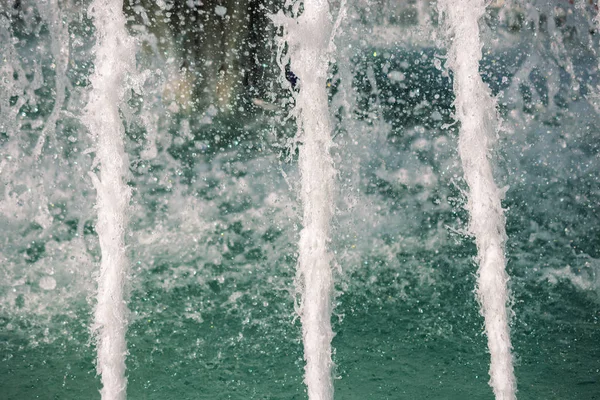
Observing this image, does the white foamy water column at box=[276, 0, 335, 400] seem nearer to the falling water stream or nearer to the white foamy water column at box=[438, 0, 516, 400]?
the falling water stream

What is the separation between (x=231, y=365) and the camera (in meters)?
2.77

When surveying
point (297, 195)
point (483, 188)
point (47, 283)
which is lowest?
point (47, 283)

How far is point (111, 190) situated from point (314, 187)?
0.83m

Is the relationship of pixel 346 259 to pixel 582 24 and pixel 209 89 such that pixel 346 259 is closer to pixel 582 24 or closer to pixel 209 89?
pixel 209 89

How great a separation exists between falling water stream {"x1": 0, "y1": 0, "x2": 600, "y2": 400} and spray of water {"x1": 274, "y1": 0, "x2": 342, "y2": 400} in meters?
0.01

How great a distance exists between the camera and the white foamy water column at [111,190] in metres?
2.38

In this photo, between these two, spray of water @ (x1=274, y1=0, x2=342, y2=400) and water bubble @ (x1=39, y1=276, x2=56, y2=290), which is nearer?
spray of water @ (x1=274, y1=0, x2=342, y2=400)

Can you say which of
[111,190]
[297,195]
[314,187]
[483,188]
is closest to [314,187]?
[314,187]

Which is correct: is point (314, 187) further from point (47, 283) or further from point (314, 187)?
point (47, 283)

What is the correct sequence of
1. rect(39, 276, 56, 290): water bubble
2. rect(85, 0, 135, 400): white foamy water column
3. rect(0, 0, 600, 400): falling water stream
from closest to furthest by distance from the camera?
rect(85, 0, 135, 400): white foamy water column → rect(0, 0, 600, 400): falling water stream → rect(39, 276, 56, 290): water bubble

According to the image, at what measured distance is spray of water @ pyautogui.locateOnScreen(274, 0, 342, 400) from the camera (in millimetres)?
2383

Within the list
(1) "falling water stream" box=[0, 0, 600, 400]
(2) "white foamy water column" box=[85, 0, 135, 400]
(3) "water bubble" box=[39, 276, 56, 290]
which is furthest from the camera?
(3) "water bubble" box=[39, 276, 56, 290]

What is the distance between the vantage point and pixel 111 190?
251cm

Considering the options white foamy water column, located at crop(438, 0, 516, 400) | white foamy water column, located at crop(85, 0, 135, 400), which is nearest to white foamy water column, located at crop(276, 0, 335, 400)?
white foamy water column, located at crop(438, 0, 516, 400)
